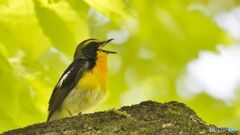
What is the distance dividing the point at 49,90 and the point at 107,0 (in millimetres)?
747

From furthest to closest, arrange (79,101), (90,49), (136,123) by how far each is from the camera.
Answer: (90,49)
(79,101)
(136,123)

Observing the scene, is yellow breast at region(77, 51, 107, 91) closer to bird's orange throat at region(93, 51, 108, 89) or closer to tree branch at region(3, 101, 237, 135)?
bird's orange throat at region(93, 51, 108, 89)

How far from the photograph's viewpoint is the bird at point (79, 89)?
4863mm

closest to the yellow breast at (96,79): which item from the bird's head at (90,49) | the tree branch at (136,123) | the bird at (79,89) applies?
the bird at (79,89)

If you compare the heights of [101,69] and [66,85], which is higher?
[101,69]

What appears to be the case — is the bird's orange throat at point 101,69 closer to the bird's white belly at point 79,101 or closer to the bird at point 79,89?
the bird at point 79,89

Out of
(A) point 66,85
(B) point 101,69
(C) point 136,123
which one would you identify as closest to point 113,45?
(B) point 101,69

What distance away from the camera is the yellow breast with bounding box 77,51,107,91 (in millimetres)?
4906

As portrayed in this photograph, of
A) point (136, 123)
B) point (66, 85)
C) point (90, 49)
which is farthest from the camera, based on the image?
point (90, 49)

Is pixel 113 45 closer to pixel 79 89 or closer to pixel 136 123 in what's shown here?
pixel 79 89

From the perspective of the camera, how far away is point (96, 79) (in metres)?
4.98

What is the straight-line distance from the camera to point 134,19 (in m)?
3.70

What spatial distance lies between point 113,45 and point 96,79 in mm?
332

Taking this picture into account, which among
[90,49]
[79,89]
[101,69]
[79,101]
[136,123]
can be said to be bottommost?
[136,123]
